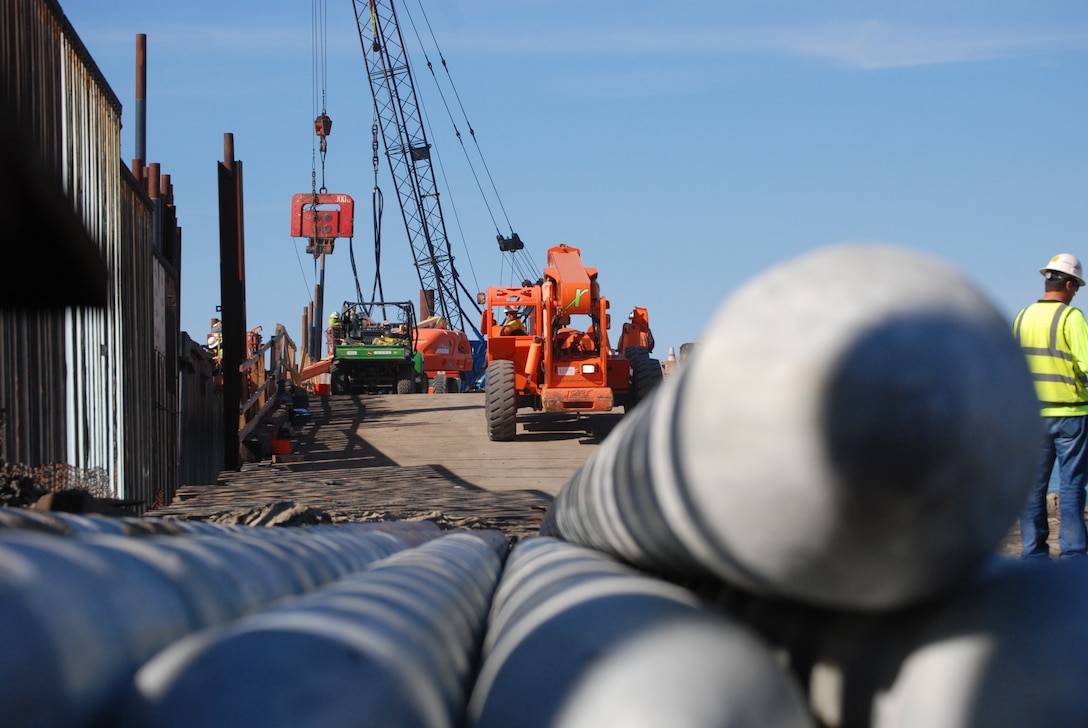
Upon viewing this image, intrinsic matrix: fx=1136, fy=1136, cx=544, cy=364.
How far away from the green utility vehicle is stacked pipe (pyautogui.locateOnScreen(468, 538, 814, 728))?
27.4 m

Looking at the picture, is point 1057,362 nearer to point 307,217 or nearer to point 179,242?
point 179,242

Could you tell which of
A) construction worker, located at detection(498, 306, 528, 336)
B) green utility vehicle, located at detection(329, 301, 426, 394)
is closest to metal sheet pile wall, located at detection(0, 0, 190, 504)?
construction worker, located at detection(498, 306, 528, 336)

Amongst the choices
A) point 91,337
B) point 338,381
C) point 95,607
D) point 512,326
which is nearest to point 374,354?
point 338,381

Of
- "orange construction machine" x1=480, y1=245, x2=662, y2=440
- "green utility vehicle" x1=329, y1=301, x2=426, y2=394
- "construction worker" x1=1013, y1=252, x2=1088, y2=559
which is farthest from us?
"green utility vehicle" x1=329, y1=301, x2=426, y2=394

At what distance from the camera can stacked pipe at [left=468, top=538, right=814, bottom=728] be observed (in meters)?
1.77

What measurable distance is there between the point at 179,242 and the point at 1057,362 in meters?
11.1

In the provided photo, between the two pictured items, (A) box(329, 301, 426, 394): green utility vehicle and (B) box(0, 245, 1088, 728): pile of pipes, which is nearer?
(B) box(0, 245, 1088, 728): pile of pipes

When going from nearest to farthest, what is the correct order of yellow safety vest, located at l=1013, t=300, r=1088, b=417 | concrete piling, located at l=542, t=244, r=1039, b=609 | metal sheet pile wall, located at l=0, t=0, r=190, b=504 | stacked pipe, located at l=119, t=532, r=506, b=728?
concrete piling, located at l=542, t=244, r=1039, b=609 < stacked pipe, located at l=119, t=532, r=506, b=728 < yellow safety vest, located at l=1013, t=300, r=1088, b=417 < metal sheet pile wall, located at l=0, t=0, r=190, b=504

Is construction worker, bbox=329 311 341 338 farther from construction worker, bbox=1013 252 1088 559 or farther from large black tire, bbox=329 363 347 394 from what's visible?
construction worker, bbox=1013 252 1088 559

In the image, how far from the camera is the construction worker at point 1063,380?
6.50 m

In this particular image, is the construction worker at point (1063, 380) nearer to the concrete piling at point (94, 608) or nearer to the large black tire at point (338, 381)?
the concrete piling at point (94, 608)

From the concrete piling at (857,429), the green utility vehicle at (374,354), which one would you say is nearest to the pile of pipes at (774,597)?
the concrete piling at (857,429)

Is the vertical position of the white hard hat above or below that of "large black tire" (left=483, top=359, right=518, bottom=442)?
above

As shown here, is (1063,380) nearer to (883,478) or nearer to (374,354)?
(883,478)
